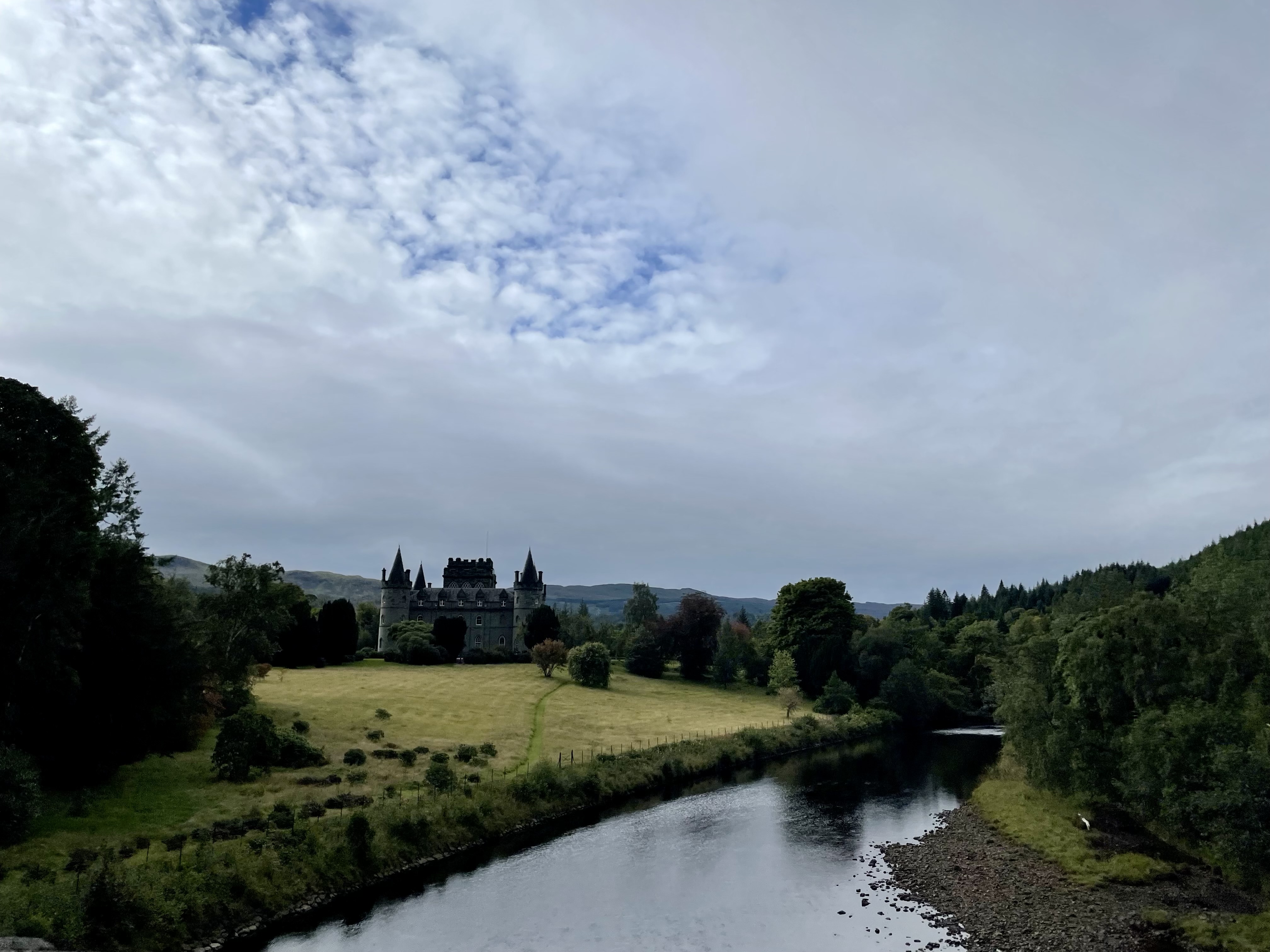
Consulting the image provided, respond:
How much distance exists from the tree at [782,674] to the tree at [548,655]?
23.4 meters

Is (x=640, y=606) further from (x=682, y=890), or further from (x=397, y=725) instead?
(x=682, y=890)

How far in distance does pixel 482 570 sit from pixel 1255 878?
114907 millimetres

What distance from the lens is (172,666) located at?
40.6 meters

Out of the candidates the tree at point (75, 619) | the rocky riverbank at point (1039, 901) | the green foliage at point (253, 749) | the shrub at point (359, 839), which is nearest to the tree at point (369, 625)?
the green foliage at point (253, 749)

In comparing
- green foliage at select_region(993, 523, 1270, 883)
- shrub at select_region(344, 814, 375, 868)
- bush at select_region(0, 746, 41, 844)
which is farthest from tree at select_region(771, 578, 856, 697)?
bush at select_region(0, 746, 41, 844)

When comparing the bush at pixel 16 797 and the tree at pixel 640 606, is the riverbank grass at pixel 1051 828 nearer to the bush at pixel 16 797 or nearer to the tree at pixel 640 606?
the bush at pixel 16 797

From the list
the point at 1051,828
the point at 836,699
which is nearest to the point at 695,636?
the point at 836,699

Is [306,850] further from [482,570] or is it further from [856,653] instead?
[482,570]

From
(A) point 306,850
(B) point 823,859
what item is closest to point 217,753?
(A) point 306,850

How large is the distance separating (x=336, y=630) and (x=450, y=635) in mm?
15621

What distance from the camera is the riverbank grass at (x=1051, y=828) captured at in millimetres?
32562

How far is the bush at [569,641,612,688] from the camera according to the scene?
8562 centimetres

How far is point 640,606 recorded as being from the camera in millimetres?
123188

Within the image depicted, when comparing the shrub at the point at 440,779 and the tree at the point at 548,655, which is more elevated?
the tree at the point at 548,655
